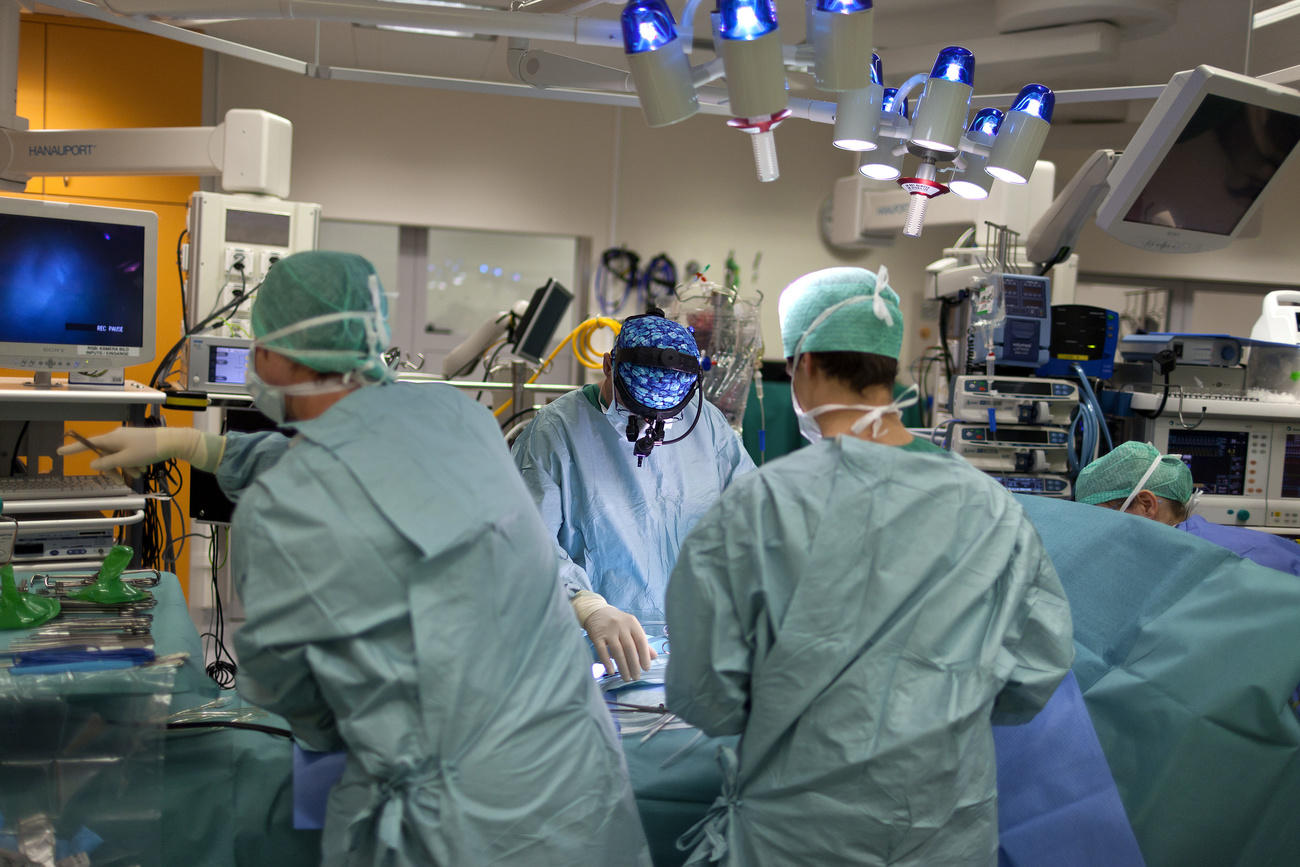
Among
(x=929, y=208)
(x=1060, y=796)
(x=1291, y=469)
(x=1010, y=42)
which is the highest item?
(x=1010, y=42)

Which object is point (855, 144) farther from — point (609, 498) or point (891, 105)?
point (609, 498)

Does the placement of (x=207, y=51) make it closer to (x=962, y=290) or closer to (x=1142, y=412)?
(x=962, y=290)

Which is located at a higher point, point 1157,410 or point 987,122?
point 987,122

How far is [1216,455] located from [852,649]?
2903 millimetres

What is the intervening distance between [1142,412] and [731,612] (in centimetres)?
282

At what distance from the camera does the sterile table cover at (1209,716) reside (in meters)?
1.74

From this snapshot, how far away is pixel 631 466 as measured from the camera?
7.49 ft

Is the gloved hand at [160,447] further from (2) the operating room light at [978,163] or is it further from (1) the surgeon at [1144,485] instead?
(1) the surgeon at [1144,485]

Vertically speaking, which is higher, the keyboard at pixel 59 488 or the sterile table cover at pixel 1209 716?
the keyboard at pixel 59 488

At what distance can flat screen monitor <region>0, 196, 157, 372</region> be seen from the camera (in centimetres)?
262

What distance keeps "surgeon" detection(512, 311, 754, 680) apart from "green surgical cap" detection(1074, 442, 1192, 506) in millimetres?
964

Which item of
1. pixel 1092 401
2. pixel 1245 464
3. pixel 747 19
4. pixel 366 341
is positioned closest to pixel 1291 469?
pixel 1245 464

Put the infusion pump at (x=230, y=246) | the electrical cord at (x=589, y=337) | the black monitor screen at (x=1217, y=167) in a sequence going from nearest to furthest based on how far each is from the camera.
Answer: the electrical cord at (x=589, y=337) < the black monitor screen at (x=1217, y=167) < the infusion pump at (x=230, y=246)

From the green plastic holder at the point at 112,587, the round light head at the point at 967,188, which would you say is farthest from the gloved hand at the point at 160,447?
the round light head at the point at 967,188
